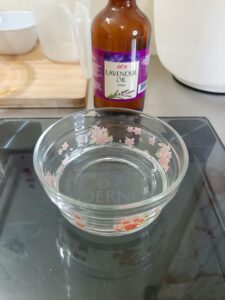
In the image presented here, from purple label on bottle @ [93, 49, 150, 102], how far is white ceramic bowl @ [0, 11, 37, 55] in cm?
25

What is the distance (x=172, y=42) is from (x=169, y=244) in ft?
1.14

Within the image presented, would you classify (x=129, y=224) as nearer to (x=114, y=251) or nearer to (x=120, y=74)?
(x=114, y=251)

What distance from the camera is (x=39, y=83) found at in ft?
1.98

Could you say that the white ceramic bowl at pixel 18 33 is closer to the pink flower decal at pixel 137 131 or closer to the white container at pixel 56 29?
the white container at pixel 56 29

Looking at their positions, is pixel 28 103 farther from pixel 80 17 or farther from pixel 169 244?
pixel 169 244

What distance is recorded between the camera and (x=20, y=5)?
704mm

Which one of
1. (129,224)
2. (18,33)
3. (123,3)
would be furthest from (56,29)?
(129,224)

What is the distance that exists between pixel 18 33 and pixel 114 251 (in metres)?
0.48

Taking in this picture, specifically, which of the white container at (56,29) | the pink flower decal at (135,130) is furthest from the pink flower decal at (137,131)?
the white container at (56,29)

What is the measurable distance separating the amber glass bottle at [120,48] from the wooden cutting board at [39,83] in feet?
0.36

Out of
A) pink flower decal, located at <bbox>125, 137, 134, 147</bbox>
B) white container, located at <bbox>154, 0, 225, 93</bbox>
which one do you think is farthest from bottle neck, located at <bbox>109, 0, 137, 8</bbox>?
pink flower decal, located at <bbox>125, 137, 134, 147</bbox>

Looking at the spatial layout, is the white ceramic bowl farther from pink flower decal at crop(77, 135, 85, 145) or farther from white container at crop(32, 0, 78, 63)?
pink flower decal at crop(77, 135, 85, 145)

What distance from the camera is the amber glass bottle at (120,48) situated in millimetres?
443

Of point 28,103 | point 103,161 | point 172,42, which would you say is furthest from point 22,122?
point 172,42
